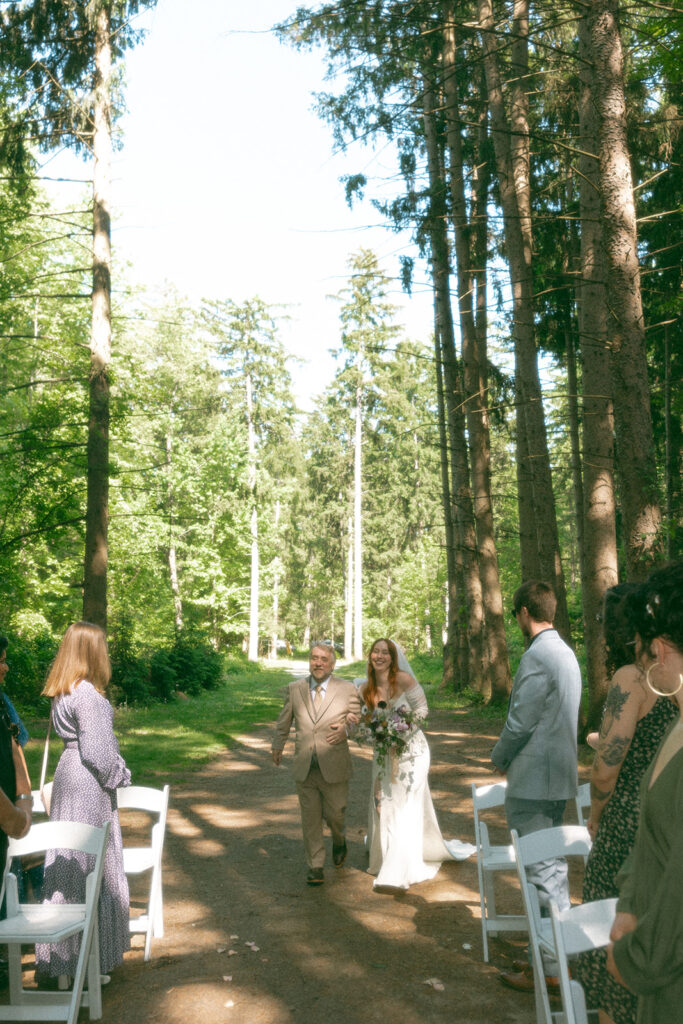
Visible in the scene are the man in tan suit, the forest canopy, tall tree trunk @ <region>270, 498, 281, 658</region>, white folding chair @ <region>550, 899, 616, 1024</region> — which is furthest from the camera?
tall tree trunk @ <region>270, 498, 281, 658</region>

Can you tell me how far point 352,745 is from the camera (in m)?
17.2

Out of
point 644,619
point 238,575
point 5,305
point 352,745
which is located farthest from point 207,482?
point 644,619

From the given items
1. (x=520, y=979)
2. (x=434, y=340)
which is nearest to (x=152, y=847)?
(x=520, y=979)

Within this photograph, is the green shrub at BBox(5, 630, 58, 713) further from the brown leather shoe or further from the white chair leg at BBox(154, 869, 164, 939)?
the brown leather shoe

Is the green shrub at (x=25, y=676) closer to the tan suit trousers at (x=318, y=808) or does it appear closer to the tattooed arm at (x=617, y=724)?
the tan suit trousers at (x=318, y=808)

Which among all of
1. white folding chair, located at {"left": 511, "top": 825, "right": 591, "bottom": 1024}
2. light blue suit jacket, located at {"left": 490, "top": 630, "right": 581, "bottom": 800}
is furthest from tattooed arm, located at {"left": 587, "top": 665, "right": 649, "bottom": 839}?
light blue suit jacket, located at {"left": 490, "top": 630, "right": 581, "bottom": 800}

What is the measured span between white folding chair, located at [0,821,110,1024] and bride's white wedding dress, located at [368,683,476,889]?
2946 millimetres

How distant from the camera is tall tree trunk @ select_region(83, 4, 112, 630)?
48.4 ft

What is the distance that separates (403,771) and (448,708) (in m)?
13.4

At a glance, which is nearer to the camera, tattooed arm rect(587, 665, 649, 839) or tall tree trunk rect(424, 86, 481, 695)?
tattooed arm rect(587, 665, 649, 839)

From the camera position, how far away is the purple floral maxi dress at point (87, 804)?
563cm

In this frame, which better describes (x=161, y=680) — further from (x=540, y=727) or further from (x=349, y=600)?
(x=349, y=600)

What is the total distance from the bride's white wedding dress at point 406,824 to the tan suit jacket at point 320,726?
1.11 feet

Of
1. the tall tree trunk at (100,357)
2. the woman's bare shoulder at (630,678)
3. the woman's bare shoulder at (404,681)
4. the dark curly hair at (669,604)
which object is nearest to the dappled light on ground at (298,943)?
the woman's bare shoulder at (404,681)
